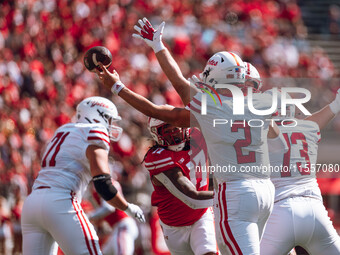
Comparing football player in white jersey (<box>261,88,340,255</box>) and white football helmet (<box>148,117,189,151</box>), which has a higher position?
white football helmet (<box>148,117,189,151</box>)

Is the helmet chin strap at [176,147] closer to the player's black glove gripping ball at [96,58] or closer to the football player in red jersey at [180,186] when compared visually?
the football player in red jersey at [180,186]

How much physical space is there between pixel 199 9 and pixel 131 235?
30.2 ft

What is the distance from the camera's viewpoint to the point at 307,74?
1483cm

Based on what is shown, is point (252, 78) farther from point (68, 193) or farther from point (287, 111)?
point (68, 193)

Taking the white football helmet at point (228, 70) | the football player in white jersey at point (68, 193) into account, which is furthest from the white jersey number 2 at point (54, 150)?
the white football helmet at point (228, 70)

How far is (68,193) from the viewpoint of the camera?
5.06 m

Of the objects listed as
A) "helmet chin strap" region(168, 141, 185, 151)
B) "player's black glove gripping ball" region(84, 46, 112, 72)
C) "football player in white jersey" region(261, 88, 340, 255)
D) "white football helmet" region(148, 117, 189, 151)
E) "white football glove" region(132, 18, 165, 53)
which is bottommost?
"football player in white jersey" region(261, 88, 340, 255)

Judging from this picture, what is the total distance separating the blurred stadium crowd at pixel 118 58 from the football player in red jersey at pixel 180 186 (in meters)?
Result: 3.88

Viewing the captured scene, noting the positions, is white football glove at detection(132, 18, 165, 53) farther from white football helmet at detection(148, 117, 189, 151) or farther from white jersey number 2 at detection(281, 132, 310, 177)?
white jersey number 2 at detection(281, 132, 310, 177)

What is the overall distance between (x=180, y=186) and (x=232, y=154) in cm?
90

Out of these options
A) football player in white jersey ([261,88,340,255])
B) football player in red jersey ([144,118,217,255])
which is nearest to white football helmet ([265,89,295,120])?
football player in white jersey ([261,88,340,255])

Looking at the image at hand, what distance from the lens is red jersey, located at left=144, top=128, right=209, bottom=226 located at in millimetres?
5219

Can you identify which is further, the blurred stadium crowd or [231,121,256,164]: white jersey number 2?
the blurred stadium crowd

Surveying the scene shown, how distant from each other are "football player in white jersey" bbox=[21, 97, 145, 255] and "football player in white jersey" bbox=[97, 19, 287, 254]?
0.76 metres
